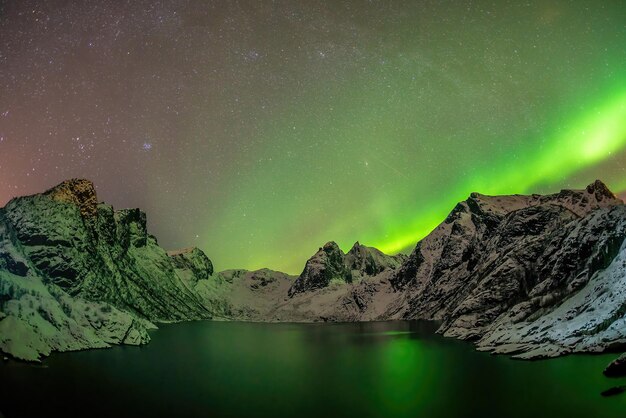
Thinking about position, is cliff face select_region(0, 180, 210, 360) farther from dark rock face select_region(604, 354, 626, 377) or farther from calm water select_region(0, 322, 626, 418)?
dark rock face select_region(604, 354, 626, 377)

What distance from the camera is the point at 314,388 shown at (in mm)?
48594

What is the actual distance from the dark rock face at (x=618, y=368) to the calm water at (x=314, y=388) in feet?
5.46

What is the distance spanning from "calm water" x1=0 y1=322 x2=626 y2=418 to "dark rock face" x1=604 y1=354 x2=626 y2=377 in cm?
166

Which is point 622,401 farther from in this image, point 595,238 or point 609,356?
point 595,238

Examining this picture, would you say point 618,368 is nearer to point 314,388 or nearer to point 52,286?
point 314,388

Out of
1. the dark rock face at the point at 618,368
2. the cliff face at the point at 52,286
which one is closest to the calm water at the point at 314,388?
→ the dark rock face at the point at 618,368

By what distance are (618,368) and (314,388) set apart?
35033mm

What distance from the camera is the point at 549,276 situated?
83.8m

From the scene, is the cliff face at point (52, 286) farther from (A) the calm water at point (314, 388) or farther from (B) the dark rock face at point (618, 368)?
(B) the dark rock face at point (618, 368)

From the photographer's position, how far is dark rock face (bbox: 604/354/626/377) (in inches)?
1702

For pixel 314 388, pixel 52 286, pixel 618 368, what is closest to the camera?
pixel 618 368

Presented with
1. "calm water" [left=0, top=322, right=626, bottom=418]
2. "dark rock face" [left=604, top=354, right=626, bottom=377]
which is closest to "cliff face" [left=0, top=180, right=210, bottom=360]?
"calm water" [left=0, top=322, right=626, bottom=418]

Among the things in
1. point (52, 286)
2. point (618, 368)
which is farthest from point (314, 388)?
point (52, 286)

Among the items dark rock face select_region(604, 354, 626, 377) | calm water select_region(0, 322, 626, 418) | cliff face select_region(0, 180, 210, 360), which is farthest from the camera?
cliff face select_region(0, 180, 210, 360)
